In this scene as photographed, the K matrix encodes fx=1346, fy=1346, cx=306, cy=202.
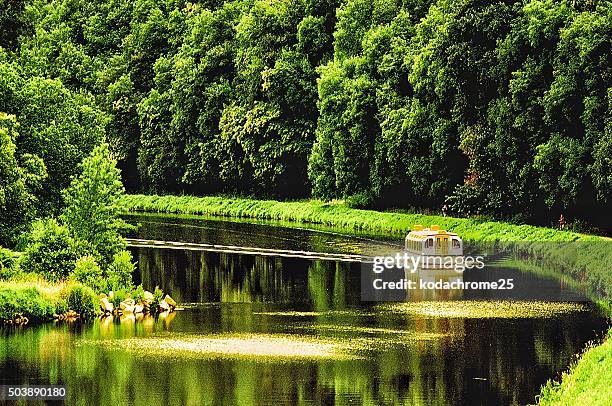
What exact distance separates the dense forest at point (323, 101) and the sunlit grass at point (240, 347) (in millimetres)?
12350

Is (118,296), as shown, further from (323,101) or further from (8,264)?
(323,101)

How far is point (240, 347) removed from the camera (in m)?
32.4

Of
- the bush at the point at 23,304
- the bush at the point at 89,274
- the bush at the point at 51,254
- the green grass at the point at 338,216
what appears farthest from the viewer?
the green grass at the point at 338,216

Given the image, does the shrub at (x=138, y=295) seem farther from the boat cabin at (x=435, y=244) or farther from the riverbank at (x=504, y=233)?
the boat cabin at (x=435, y=244)

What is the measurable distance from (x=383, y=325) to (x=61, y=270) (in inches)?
396

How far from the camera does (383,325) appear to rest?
3641 centimetres

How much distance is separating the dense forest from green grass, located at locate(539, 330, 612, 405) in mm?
21841

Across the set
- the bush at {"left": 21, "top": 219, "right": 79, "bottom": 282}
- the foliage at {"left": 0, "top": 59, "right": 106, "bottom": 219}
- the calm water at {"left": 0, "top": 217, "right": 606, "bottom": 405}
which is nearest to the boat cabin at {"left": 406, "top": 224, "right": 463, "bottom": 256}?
the calm water at {"left": 0, "top": 217, "right": 606, "bottom": 405}

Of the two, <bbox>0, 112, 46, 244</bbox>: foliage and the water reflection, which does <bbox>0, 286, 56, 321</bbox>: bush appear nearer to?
the water reflection

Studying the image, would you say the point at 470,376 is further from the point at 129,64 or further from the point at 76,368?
the point at 129,64

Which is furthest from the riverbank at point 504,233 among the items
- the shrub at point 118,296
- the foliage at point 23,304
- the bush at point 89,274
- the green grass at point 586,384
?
the foliage at point 23,304

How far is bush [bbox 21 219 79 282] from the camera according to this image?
39.7 metres

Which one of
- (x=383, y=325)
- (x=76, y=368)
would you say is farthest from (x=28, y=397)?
(x=383, y=325)

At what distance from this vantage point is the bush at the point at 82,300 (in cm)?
3731
